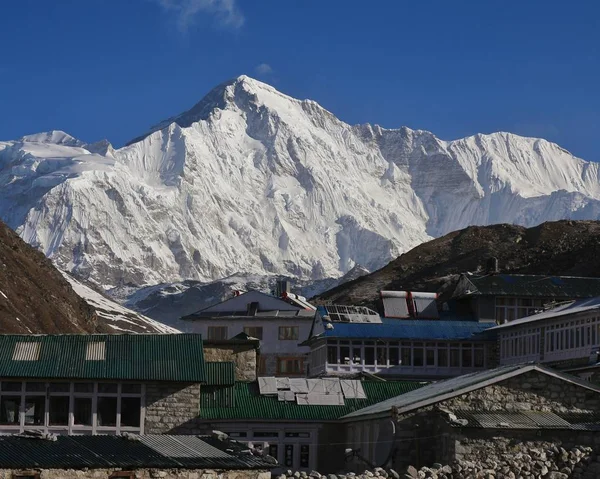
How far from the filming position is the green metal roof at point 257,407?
5272 cm

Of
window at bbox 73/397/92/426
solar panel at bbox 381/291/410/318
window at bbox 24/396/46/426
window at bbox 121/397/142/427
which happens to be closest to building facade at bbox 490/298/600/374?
solar panel at bbox 381/291/410/318

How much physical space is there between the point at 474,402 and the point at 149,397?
13.1 m

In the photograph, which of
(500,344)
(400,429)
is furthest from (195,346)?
(500,344)

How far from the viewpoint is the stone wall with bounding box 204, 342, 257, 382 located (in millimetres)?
62375

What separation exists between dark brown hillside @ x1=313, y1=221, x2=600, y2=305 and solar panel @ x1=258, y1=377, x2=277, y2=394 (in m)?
86.7

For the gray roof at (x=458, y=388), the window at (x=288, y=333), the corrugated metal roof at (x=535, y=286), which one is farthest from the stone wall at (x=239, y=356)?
the window at (x=288, y=333)

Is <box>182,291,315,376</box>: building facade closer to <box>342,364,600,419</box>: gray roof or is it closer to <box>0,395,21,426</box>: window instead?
<box>0,395,21,426</box>: window

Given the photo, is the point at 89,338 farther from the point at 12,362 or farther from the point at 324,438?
the point at 324,438

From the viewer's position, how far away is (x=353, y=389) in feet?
184

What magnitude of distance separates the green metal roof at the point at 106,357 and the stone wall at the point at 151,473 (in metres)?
11.7

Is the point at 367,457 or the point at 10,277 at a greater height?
the point at 10,277

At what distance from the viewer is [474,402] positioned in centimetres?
4678

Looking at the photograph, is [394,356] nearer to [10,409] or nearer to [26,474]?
[10,409]

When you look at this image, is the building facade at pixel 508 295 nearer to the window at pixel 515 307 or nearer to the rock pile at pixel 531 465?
the window at pixel 515 307
